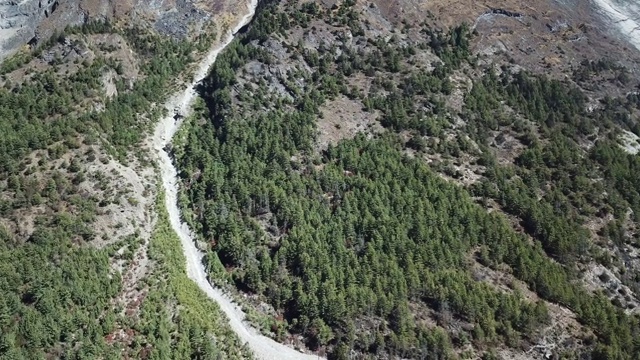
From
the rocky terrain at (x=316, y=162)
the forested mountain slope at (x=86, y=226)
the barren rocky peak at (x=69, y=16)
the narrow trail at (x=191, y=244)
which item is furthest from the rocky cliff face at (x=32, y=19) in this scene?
the narrow trail at (x=191, y=244)

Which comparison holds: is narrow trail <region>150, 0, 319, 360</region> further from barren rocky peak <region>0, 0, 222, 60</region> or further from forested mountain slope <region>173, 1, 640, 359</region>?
barren rocky peak <region>0, 0, 222, 60</region>

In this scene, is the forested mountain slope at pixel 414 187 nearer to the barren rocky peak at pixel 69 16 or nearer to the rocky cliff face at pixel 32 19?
the barren rocky peak at pixel 69 16

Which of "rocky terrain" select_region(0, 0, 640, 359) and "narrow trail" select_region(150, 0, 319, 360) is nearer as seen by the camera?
"narrow trail" select_region(150, 0, 319, 360)

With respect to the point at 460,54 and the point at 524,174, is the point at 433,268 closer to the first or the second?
the point at 524,174

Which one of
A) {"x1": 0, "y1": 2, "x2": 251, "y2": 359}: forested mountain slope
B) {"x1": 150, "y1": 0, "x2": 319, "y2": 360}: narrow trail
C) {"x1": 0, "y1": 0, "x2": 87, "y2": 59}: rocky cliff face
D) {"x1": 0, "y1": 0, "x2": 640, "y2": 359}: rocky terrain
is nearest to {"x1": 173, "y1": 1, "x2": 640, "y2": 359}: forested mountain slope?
{"x1": 0, "y1": 0, "x2": 640, "y2": 359}: rocky terrain

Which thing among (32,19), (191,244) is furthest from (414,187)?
(32,19)

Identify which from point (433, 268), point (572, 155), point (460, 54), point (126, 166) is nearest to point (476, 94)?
point (460, 54)
